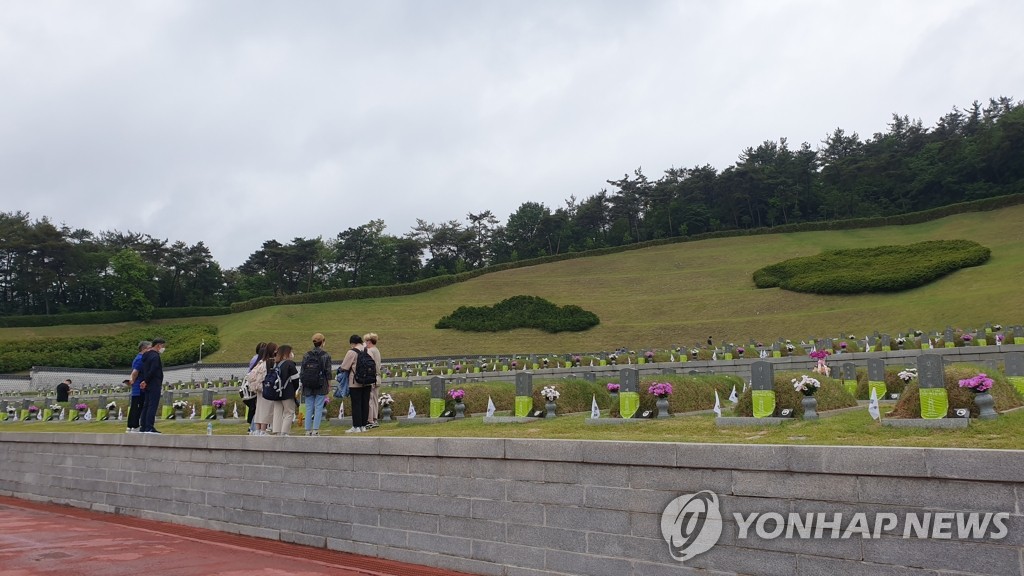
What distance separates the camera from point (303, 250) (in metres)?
76.9

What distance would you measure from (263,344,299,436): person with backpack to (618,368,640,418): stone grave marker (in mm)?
4860

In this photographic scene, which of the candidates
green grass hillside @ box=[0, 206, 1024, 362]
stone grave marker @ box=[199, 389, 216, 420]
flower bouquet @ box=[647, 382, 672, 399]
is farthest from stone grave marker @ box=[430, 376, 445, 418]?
green grass hillside @ box=[0, 206, 1024, 362]

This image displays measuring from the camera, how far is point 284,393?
10344mm

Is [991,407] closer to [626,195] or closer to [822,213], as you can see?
[822,213]

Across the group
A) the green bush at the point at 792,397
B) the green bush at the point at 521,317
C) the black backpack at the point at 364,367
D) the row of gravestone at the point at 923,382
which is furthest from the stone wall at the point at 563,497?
the green bush at the point at 521,317

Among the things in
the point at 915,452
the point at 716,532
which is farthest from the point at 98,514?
the point at 915,452

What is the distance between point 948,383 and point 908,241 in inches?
2122

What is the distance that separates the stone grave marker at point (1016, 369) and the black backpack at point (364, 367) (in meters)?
8.72

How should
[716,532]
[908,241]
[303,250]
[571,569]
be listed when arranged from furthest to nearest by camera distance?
[303,250] → [908,241] → [571,569] → [716,532]

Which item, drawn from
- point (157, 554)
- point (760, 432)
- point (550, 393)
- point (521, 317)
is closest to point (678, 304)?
point (521, 317)

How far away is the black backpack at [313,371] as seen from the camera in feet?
33.4

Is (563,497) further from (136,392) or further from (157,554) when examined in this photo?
(136,392)

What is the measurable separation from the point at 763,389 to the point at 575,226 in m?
78.6

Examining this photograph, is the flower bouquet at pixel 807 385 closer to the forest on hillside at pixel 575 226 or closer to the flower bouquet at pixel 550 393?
the flower bouquet at pixel 550 393
